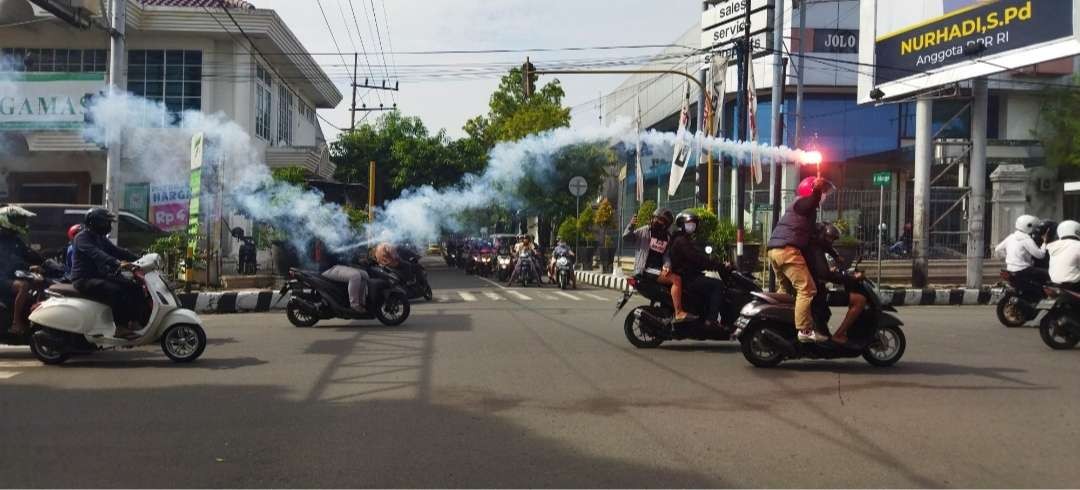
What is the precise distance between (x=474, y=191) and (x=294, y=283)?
27.5 ft

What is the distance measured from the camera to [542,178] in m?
25.5

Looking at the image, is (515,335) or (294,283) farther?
(294,283)

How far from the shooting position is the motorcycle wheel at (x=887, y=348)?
8.50m

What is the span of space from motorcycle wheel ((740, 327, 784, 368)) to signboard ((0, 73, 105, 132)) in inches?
690

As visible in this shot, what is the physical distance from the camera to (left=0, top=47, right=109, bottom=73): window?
25.0m

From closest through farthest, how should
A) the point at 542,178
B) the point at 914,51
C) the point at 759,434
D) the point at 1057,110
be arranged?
the point at 759,434 → the point at 914,51 → the point at 542,178 → the point at 1057,110

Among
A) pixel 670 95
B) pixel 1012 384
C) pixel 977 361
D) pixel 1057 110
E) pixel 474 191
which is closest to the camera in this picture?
pixel 1012 384

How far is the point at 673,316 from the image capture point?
9.60 metres

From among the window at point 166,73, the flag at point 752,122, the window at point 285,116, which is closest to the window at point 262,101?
the window at point 285,116

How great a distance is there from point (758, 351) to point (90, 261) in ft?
21.2

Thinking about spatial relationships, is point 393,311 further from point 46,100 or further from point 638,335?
point 46,100

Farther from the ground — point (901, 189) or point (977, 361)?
point (901, 189)

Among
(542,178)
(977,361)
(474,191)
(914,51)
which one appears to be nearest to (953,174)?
(914,51)

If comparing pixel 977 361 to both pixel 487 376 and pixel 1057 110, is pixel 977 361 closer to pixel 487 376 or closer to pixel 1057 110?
pixel 487 376
